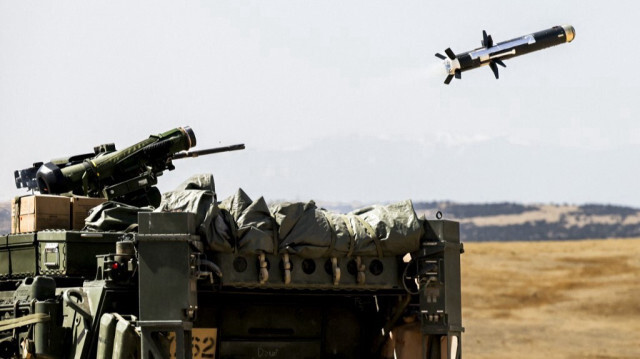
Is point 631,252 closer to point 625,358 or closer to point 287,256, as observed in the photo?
point 625,358

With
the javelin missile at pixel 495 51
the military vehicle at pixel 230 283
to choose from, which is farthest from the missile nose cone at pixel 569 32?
the military vehicle at pixel 230 283

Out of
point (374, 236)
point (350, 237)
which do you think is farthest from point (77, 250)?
point (374, 236)

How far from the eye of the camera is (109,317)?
1226 cm

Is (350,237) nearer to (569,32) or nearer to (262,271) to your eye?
(262,271)

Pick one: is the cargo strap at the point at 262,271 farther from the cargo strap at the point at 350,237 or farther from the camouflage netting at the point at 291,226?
the cargo strap at the point at 350,237

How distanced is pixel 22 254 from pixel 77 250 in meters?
0.96

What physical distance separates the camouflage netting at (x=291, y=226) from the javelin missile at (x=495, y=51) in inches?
354

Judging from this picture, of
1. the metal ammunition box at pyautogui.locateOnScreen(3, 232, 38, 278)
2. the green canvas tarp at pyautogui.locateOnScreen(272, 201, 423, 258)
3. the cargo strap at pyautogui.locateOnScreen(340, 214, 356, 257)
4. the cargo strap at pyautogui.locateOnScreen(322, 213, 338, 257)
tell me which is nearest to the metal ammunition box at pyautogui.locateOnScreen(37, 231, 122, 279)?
the metal ammunition box at pyautogui.locateOnScreen(3, 232, 38, 278)

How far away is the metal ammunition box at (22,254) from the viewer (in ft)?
46.4

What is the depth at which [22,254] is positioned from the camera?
14.3 metres

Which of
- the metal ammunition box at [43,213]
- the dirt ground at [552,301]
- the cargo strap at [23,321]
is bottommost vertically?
the dirt ground at [552,301]

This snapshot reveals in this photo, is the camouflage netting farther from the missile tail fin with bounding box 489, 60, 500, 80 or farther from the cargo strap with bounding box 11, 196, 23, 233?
the missile tail fin with bounding box 489, 60, 500, 80

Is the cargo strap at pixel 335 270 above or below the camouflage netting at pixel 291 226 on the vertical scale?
below

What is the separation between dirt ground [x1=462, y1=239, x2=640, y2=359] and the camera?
123ft
